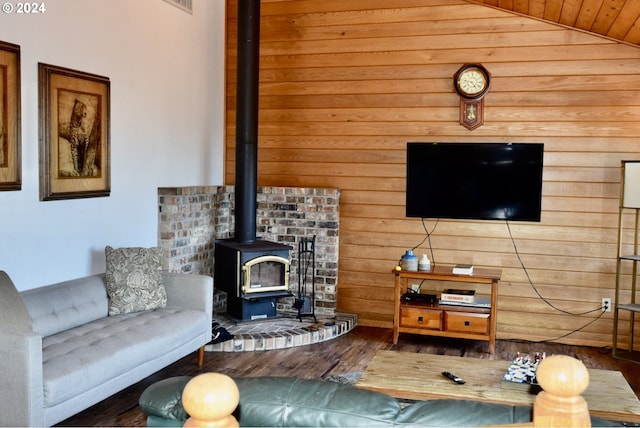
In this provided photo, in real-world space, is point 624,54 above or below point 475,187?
above

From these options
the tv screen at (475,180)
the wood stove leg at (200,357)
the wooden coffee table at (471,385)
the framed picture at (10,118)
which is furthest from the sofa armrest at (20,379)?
the tv screen at (475,180)

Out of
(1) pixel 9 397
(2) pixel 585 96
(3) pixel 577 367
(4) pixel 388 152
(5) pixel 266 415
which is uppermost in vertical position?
(2) pixel 585 96

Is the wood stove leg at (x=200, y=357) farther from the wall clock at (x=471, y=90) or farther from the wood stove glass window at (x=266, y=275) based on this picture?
the wall clock at (x=471, y=90)

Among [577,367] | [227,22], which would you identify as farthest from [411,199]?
[577,367]

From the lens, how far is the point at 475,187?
545 centimetres

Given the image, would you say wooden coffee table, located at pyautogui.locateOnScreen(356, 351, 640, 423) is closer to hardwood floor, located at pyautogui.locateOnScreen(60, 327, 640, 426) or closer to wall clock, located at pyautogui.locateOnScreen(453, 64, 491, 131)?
hardwood floor, located at pyautogui.locateOnScreen(60, 327, 640, 426)

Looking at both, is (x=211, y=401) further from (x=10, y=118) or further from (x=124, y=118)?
(x=124, y=118)

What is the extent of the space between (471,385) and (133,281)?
2.28 metres

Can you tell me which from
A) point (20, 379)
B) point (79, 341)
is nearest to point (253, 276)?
point (79, 341)

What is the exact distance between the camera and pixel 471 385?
326cm

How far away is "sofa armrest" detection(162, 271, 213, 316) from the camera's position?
14.7 feet

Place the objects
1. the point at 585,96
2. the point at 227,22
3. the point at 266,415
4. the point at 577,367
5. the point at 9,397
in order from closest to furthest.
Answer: the point at 577,367
the point at 266,415
the point at 9,397
the point at 585,96
the point at 227,22

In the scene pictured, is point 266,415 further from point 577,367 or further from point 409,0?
point 409,0

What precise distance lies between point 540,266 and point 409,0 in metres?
2.55
